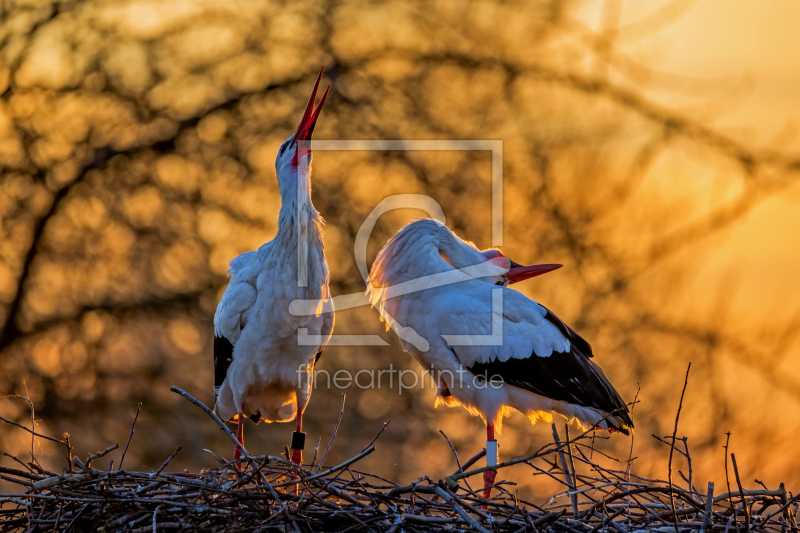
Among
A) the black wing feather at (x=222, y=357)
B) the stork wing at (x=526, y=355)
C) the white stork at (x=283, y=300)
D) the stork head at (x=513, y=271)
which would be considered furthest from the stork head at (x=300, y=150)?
the stork head at (x=513, y=271)

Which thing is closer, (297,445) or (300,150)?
(300,150)

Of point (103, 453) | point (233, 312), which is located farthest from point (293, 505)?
point (233, 312)

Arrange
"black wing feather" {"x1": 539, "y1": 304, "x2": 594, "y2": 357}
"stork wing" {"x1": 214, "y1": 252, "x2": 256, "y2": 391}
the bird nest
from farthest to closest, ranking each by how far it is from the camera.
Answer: "black wing feather" {"x1": 539, "y1": 304, "x2": 594, "y2": 357} < "stork wing" {"x1": 214, "y1": 252, "x2": 256, "y2": 391} < the bird nest

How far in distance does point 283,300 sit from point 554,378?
1381 mm

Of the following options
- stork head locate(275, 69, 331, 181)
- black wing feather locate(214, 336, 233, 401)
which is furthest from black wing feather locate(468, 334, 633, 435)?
stork head locate(275, 69, 331, 181)

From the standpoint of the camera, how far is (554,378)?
3.70 metres

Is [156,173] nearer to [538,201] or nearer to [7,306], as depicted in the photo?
[7,306]

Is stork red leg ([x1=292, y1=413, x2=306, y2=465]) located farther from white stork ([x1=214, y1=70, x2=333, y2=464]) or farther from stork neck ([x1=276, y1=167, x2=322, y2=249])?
stork neck ([x1=276, y1=167, x2=322, y2=249])

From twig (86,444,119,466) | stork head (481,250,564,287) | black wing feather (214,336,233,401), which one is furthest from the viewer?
stork head (481,250,564,287)

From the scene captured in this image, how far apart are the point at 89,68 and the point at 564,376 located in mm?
6034

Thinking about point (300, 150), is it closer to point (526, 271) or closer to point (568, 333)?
point (526, 271)

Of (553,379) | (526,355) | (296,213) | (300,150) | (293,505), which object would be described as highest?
(300,150)

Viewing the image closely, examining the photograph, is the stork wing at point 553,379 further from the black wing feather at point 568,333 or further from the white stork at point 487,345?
the black wing feather at point 568,333

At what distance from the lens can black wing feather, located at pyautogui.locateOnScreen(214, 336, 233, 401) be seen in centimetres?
363
